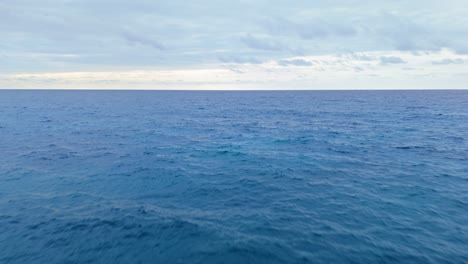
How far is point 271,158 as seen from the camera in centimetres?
3894

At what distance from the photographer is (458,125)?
64.7m

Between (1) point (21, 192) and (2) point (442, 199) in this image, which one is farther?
(1) point (21, 192)

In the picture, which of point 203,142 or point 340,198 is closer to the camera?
point 340,198

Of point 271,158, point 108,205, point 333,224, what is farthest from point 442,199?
point 108,205

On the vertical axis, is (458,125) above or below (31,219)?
above

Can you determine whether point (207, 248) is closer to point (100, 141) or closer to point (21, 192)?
point (21, 192)

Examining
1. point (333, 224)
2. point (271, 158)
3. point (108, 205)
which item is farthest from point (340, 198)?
point (108, 205)

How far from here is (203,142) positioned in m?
49.4

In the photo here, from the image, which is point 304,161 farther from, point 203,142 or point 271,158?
point 203,142

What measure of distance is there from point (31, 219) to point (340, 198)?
2785cm

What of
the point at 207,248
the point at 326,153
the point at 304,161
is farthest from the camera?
the point at 326,153

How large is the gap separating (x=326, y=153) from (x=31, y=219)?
37.9 metres

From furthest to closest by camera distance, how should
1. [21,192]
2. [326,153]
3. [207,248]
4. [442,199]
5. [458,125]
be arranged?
[458,125], [326,153], [21,192], [442,199], [207,248]

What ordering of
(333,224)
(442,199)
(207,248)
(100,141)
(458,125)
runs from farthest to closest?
(458,125) → (100,141) → (442,199) → (333,224) → (207,248)
